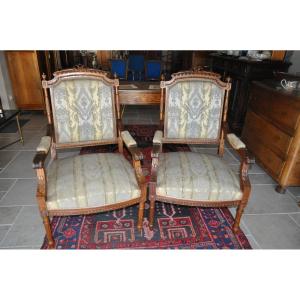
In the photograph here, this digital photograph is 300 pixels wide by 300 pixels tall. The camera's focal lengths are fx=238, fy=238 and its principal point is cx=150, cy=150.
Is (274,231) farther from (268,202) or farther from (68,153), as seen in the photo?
(68,153)

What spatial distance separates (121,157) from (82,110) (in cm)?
50

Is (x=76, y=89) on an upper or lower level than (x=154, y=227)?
upper

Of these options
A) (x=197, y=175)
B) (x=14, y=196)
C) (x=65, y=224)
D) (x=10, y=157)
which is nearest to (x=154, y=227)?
(x=197, y=175)

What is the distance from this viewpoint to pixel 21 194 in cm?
236

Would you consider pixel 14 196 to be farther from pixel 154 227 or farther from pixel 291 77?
pixel 291 77

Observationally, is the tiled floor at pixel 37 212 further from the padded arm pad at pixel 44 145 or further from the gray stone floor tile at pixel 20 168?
the padded arm pad at pixel 44 145

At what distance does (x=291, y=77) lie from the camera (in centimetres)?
289

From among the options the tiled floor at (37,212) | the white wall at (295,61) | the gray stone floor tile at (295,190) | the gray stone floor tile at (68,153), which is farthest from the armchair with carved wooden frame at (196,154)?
the white wall at (295,61)

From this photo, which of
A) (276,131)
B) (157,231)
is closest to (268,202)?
(276,131)

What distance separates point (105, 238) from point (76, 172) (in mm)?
581

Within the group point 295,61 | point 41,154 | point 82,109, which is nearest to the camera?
point 41,154

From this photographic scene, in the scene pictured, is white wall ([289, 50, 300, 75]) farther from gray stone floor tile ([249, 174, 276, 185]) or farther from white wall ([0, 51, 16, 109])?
white wall ([0, 51, 16, 109])

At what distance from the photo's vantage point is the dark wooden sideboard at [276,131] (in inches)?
87.7
